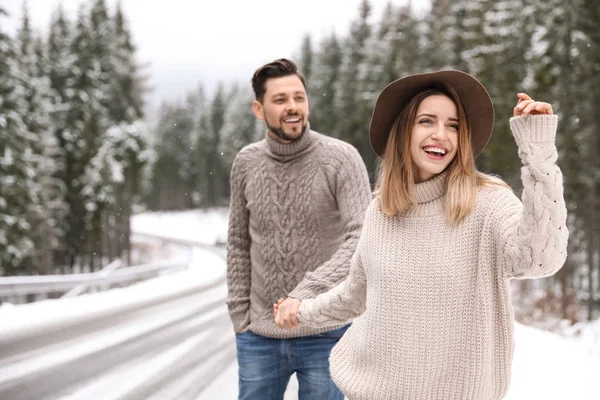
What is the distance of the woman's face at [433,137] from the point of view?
7.85ft

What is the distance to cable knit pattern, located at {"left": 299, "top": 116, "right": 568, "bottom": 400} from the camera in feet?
6.81

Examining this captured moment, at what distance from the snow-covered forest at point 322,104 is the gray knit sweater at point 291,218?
14.9m

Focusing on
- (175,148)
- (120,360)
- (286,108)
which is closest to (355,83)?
(120,360)

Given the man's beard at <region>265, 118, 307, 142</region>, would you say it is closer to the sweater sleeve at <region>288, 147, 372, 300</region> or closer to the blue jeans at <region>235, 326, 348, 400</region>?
the sweater sleeve at <region>288, 147, 372, 300</region>

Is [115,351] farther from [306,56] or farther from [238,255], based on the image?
[306,56]

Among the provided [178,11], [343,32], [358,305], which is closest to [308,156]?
[358,305]

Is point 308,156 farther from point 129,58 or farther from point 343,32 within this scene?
point 343,32

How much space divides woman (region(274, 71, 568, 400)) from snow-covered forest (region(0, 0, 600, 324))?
51.4ft

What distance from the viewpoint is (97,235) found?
1444 inches

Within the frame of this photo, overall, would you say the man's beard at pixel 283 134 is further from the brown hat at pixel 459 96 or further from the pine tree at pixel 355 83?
the pine tree at pixel 355 83

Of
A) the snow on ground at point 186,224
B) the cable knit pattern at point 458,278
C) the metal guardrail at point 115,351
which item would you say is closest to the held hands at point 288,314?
the cable knit pattern at point 458,278

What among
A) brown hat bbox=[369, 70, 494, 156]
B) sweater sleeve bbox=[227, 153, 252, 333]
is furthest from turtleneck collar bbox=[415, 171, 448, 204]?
sweater sleeve bbox=[227, 153, 252, 333]

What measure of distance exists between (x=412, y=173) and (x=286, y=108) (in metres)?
1.37

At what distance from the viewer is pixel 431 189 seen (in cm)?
239
